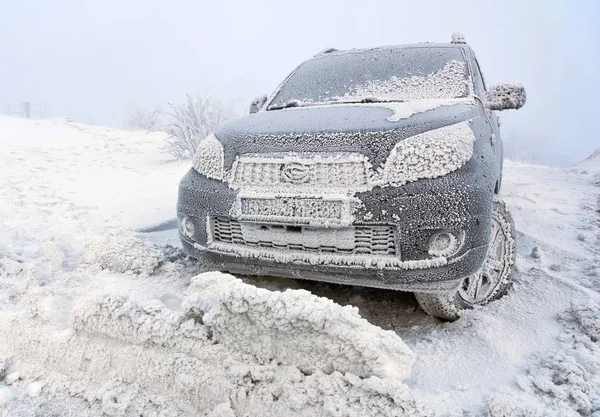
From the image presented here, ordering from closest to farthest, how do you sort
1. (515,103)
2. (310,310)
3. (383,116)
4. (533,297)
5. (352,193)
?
(310,310) < (352,193) < (383,116) < (533,297) < (515,103)

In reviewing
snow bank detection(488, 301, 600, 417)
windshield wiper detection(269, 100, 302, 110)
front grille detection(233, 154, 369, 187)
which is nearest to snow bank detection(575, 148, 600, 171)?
windshield wiper detection(269, 100, 302, 110)

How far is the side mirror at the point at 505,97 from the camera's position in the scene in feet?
9.87

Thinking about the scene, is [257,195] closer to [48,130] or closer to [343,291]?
[343,291]

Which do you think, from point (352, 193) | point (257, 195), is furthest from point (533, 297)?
point (257, 195)

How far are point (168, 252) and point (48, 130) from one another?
27.8ft

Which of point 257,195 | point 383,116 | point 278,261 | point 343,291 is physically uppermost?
point 383,116

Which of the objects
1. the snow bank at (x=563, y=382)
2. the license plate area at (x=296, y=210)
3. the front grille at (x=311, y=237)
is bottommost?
the snow bank at (x=563, y=382)

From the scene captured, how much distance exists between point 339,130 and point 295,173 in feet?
1.02

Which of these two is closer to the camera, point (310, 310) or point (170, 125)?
point (310, 310)

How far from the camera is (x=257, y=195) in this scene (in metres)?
2.17

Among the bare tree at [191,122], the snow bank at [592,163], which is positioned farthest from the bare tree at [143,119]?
the snow bank at [592,163]

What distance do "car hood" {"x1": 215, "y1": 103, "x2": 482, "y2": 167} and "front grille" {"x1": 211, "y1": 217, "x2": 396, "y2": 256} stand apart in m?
0.33

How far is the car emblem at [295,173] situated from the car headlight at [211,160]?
388 millimetres

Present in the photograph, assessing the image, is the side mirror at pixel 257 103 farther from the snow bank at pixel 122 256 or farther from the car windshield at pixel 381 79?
the snow bank at pixel 122 256
